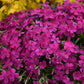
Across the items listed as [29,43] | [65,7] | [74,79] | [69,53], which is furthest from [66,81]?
[65,7]

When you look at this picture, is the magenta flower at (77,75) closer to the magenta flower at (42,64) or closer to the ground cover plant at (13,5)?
the magenta flower at (42,64)

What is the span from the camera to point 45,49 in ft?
6.10

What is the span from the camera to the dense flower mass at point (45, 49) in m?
1.82

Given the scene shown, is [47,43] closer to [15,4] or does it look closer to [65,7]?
[65,7]

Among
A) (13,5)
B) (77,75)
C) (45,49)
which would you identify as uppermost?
(13,5)

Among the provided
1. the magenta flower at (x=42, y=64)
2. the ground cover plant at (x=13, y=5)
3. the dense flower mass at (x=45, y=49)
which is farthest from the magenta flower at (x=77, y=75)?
the ground cover plant at (x=13, y=5)

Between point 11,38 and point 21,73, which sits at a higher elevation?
point 11,38

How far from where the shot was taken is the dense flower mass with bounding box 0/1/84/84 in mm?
1823

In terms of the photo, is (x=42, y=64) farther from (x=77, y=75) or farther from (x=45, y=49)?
(x=77, y=75)

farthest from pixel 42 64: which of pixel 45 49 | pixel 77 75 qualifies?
pixel 77 75

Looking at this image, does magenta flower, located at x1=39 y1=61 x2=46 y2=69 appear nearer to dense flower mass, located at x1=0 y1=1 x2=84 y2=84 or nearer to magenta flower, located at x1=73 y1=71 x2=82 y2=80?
dense flower mass, located at x1=0 y1=1 x2=84 y2=84

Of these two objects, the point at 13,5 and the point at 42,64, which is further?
the point at 13,5

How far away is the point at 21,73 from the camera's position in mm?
2004

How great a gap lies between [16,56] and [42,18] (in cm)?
60
